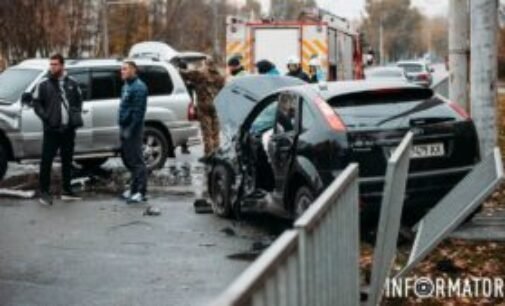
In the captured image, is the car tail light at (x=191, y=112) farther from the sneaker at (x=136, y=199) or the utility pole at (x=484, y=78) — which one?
the utility pole at (x=484, y=78)

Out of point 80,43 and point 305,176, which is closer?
point 305,176

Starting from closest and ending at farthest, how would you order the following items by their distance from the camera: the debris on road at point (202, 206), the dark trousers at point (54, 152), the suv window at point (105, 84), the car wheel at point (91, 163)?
the debris on road at point (202, 206)
the dark trousers at point (54, 152)
the suv window at point (105, 84)
the car wheel at point (91, 163)

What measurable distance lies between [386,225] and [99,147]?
30.3 ft

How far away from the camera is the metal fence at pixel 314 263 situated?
2893mm

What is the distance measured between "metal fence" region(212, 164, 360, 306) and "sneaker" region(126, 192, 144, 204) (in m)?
7.30

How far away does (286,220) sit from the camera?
10.3 m

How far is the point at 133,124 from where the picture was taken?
12.1 metres

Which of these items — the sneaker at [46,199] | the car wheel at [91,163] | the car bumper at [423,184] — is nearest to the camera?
the car bumper at [423,184]

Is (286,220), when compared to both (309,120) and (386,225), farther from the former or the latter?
(386,225)

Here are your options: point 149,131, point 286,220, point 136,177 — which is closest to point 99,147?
point 149,131

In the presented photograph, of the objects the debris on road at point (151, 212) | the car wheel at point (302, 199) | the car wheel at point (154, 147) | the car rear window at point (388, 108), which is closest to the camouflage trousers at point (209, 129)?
the car wheel at point (154, 147)

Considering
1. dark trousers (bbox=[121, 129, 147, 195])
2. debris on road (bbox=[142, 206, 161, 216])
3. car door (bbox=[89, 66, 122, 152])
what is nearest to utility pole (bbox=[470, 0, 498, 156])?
debris on road (bbox=[142, 206, 161, 216])

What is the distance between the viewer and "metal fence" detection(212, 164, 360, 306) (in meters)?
2.89

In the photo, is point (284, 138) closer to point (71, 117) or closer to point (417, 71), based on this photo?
point (71, 117)
